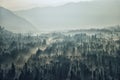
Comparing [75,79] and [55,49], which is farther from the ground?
[55,49]

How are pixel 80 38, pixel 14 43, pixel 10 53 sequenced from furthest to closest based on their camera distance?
pixel 80 38
pixel 14 43
pixel 10 53

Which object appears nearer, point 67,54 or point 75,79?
point 75,79

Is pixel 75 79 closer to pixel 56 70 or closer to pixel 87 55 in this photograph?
pixel 56 70

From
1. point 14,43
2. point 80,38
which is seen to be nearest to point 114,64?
point 80,38

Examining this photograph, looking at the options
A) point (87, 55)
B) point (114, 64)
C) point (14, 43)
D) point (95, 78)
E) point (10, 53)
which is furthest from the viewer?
point (14, 43)

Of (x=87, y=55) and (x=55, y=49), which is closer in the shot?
(x=87, y=55)

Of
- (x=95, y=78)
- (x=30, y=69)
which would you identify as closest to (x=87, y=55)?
(x=95, y=78)

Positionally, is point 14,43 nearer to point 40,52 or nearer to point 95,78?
point 40,52
